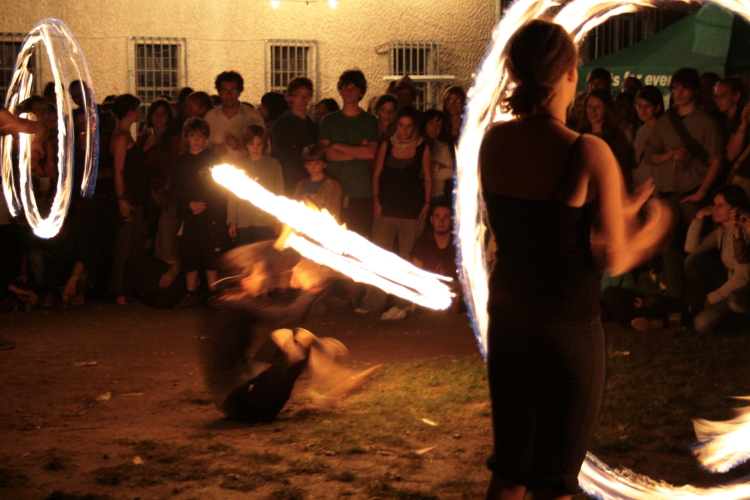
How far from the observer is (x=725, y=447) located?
4500 millimetres

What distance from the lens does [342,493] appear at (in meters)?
4.23

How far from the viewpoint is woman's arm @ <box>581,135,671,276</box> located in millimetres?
2514

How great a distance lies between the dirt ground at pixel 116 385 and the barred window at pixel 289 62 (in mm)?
8289

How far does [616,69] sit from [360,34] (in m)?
6.15

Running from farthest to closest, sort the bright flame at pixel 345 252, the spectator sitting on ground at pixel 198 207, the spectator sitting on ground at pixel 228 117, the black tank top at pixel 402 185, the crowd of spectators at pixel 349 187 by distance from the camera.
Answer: the spectator sitting on ground at pixel 228 117 < the spectator sitting on ground at pixel 198 207 < the black tank top at pixel 402 185 < the crowd of spectators at pixel 349 187 < the bright flame at pixel 345 252

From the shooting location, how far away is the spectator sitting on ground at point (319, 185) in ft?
28.5

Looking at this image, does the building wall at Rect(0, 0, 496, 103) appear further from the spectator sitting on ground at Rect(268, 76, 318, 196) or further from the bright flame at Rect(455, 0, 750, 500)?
the bright flame at Rect(455, 0, 750, 500)

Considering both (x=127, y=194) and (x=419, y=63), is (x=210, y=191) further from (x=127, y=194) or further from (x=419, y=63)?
(x=419, y=63)

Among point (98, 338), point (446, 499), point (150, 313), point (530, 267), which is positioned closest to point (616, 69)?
point (150, 313)

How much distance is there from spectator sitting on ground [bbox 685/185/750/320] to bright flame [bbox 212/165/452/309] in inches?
116

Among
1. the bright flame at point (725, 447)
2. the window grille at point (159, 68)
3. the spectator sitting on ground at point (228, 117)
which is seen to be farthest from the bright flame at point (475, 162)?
the window grille at point (159, 68)

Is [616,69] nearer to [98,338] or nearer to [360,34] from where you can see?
[360,34]

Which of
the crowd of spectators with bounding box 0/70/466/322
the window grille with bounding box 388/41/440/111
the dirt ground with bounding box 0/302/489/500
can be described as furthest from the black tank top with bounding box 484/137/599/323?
the window grille with bounding box 388/41/440/111

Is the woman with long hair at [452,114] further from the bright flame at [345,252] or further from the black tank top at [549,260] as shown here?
the black tank top at [549,260]
